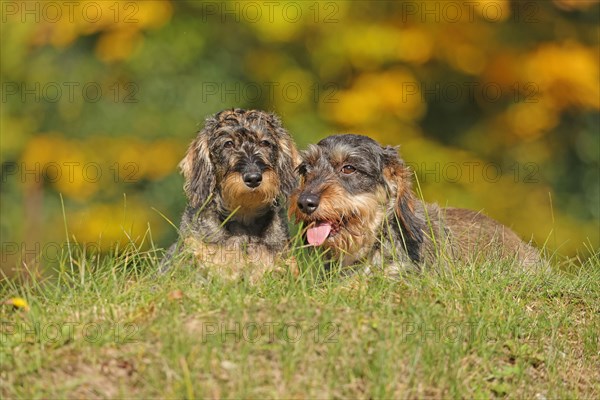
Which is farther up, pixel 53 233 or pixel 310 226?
pixel 310 226

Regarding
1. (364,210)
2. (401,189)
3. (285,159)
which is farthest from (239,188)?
(401,189)

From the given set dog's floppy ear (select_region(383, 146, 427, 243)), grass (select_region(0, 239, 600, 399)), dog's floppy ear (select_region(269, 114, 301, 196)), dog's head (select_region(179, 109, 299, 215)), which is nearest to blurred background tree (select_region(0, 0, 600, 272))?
dog's floppy ear (select_region(269, 114, 301, 196))

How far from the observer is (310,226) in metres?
6.91

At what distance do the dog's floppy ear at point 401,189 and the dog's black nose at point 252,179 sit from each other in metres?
0.95

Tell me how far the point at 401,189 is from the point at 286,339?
2.52 m

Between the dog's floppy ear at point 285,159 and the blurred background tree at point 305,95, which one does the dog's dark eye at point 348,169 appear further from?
the blurred background tree at point 305,95

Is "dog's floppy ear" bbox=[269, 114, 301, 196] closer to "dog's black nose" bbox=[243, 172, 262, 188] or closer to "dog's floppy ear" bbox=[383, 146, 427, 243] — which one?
"dog's black nose" bbox=[243, 172, 262, 188]

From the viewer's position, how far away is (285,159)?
7855 millimetres

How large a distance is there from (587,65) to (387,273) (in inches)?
260

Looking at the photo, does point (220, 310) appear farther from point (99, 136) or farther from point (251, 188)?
point (99, 136)

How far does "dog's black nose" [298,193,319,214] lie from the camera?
677 centimetres

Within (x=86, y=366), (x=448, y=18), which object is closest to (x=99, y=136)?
(x=448, y=18)

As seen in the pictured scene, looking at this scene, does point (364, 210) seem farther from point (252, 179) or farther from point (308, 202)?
point (252, 179)

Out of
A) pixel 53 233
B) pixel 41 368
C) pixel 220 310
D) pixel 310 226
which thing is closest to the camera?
pixel 41 368
